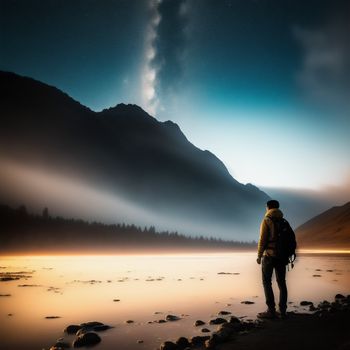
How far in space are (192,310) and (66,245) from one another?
180729 mm

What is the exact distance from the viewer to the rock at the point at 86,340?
9.69 metres

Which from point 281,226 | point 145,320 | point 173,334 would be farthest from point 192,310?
point 281,226

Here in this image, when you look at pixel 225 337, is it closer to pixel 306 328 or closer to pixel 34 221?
pixel 306 328

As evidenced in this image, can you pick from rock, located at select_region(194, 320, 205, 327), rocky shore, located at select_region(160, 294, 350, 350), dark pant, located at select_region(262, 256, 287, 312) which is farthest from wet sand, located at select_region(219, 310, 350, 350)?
rock, located at select_region(194, 320, 205, 327)

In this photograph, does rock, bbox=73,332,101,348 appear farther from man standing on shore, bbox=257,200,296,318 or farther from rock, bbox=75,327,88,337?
man standing on shore, bbox=257,200,296,318

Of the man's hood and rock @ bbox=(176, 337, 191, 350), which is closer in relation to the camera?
rock @ bbox=(176, 337, 191, 350)

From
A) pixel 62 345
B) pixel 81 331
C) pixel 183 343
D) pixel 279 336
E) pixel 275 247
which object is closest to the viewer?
pixel 183 343

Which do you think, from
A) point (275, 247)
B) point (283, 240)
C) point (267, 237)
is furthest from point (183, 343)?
point (283, 240)

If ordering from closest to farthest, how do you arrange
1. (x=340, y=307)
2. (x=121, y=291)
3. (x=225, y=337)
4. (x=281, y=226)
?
(x=225, y=337) → (x=281, y=226) → (x=340, y=307) → (x=121, y=291)

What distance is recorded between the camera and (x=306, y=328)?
1034cm

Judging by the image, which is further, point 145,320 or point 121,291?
point 121,291

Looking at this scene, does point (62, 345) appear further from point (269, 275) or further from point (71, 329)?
point (269, 275)

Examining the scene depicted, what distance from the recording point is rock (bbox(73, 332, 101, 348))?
9688 mm

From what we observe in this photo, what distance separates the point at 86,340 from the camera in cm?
987
